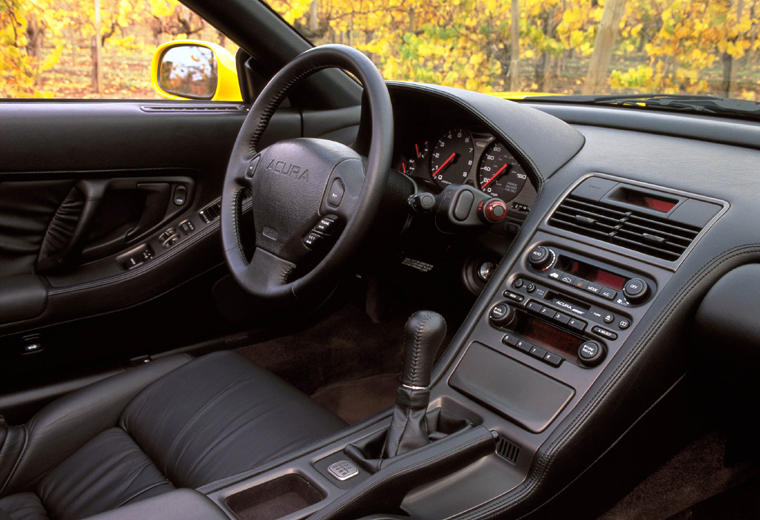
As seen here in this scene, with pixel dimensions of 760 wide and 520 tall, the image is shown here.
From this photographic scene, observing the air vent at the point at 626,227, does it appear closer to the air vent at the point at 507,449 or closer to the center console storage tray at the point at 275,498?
the air vent at the point at 507,449

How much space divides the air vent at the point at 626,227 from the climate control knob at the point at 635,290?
0.08 metres

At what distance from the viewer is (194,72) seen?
8.03 feet

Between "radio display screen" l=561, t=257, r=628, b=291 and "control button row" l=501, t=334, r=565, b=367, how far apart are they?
19 cm

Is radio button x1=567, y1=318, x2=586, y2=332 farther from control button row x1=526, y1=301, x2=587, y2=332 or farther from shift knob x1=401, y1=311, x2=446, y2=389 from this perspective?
shift knob x1=401, y1=311, x2=446, y2=389

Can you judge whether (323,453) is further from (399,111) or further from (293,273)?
(399,111)

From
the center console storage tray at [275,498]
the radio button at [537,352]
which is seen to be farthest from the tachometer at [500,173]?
the center console storage tray at [275,498]

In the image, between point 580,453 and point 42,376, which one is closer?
point 580,453

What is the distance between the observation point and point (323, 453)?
115 centimetres

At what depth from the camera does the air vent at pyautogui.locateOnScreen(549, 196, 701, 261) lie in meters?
1.23

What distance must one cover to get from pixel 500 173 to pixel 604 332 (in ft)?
2.20

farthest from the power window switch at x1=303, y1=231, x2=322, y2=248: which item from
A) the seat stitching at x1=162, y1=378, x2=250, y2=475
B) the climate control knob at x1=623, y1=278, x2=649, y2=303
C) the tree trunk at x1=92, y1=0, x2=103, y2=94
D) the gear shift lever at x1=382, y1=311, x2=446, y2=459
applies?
the tree trunk at x1=92, y1=0, x2=103, y2=94

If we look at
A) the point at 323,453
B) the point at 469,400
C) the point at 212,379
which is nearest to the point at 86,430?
the point at 212,379

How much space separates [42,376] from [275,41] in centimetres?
130

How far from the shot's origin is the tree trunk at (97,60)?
247 centimetres
